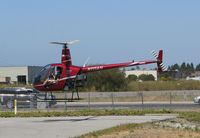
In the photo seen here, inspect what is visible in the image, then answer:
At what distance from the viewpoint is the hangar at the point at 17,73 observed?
71750mm

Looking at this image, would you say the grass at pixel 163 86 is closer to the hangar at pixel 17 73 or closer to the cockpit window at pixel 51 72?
the hangar at pixel 17 73

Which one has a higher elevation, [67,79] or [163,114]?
[67,79]

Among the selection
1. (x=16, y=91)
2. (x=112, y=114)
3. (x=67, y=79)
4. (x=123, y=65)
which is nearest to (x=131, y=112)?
(x=112, y=114)

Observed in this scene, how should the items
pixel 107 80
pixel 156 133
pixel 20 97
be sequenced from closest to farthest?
pixel 156 133, pixel 20 97, pixel 107 80

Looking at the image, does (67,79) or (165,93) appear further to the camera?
(165,93)

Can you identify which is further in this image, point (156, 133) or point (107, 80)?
point (107, 80)

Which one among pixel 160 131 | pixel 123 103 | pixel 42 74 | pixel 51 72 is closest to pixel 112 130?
pixel 160 131

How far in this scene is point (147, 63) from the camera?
23.7 m

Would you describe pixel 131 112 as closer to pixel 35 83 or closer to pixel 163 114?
pixel 163 114

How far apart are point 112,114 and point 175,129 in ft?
27.4

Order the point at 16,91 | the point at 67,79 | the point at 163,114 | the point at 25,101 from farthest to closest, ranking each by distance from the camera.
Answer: the point at 16,91, the point at 25,101, the point at 163,114, the point at 67,79

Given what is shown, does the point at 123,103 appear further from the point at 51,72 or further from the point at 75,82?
the point at 51,72

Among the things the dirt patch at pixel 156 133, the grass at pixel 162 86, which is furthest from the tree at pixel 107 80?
the dirt patch at pixel 156 133

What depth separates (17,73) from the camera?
73812 millimetres
